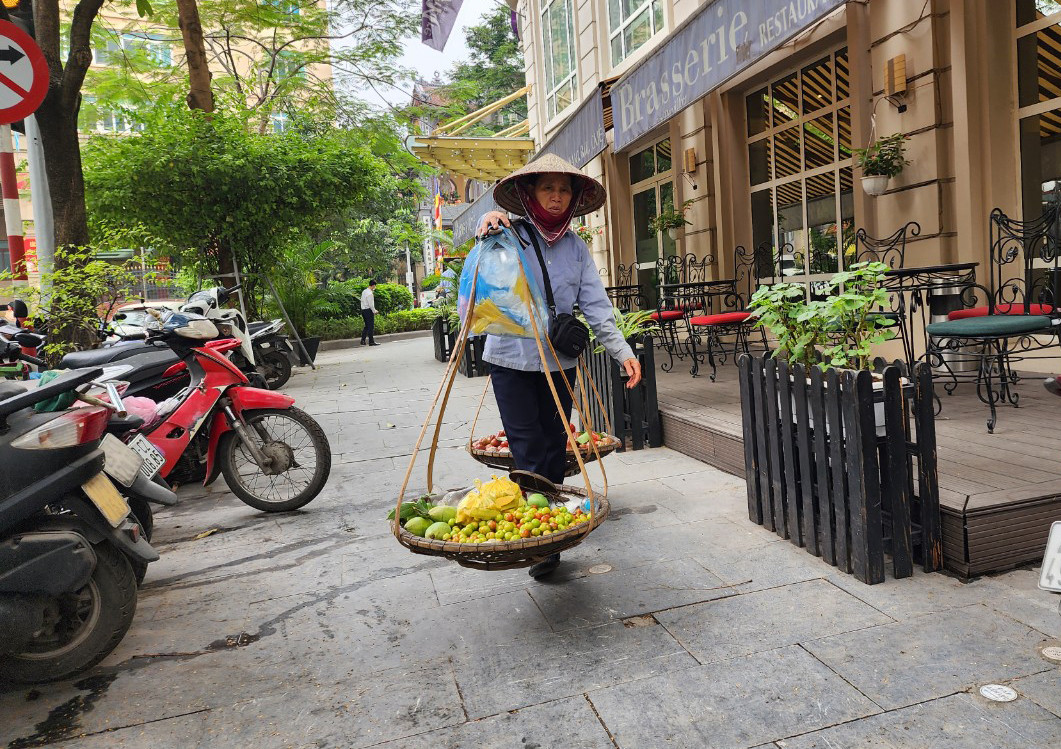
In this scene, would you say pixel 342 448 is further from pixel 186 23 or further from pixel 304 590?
pixel 186 23

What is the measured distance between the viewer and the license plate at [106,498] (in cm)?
291

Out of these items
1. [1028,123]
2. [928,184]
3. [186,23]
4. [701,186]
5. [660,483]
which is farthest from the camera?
[186,23]

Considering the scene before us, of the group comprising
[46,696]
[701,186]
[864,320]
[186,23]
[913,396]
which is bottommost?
A: [46,696]

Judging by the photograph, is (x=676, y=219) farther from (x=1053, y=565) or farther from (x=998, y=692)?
(x=1053, y=565)

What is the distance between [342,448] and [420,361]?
8.02m

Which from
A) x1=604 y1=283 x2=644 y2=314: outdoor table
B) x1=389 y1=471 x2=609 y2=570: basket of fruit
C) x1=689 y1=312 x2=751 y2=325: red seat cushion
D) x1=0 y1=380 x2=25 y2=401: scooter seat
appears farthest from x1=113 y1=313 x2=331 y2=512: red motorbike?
x1=604 y1=283 x2=644 y2=314: outdoor table

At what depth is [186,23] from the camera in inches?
465

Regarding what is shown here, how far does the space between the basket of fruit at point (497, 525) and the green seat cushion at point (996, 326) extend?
8.23 ft

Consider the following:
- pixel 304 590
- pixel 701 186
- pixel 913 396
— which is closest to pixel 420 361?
pixel 701 186

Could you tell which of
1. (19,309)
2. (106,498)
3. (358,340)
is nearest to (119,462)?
(106,498)

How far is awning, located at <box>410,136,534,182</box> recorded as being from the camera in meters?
17.1

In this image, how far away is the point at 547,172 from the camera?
326 centimetres

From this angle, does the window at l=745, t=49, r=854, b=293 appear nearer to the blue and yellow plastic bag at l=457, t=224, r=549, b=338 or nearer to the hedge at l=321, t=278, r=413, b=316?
the blue and yellow plastic bag at l=457, t=224, r=549, b=338

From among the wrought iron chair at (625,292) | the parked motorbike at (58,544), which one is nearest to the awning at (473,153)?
the wrought iron chair at (625,292)
